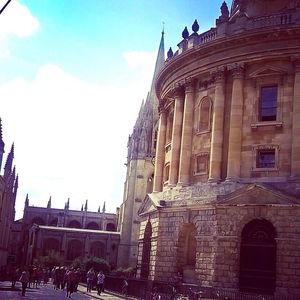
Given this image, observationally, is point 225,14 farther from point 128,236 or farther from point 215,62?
point 128,236

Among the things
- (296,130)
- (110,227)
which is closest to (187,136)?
(296,130)

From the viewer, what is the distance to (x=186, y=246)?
31.9 meters

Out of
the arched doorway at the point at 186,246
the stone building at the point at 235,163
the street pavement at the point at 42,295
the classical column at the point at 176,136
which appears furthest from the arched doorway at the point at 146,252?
the arched doorway at the point at 186,246

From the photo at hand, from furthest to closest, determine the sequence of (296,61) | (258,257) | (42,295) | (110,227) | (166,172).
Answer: (110,227) → (166,172) → (42,295) → (296,61) → (258,257)

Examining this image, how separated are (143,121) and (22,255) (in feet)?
Result: 108

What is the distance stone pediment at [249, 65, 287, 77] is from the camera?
30.7m

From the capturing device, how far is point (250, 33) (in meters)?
30.9

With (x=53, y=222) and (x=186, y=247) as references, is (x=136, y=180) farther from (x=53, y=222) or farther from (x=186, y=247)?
(x=186, y=247)

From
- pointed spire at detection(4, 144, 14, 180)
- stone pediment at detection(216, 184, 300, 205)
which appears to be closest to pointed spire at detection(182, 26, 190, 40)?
stone pediment at detection(216, 184, 300, 205)

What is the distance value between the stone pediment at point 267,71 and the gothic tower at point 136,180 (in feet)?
171

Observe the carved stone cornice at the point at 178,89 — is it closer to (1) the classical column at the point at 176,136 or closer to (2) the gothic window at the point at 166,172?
(1) the classical column at the point at 176,136

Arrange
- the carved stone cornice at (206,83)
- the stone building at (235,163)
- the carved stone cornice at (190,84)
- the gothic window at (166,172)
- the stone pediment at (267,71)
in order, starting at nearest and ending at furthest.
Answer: the stone building at (235,163) → the stone pediment at (267,71) → the carved stone cornice at (206,83) → the carved stone cornice at (190,84) → the gothic window at (166,172)

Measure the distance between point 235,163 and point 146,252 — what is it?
10.3 metres

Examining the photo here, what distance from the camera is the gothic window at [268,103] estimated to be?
3088 cm
